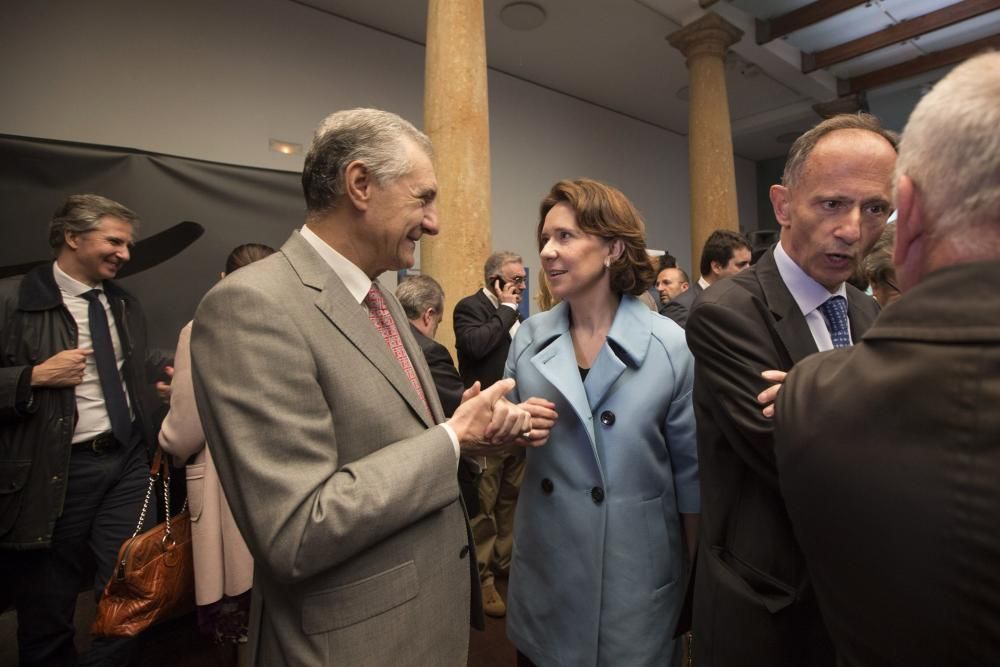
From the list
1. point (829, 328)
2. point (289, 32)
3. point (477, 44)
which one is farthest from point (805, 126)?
point (829, 328)

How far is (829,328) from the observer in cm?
127

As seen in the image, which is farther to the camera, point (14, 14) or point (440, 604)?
point (14, 14)

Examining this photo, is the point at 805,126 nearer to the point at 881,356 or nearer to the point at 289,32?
the point at 289,32

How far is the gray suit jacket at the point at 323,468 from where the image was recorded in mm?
928

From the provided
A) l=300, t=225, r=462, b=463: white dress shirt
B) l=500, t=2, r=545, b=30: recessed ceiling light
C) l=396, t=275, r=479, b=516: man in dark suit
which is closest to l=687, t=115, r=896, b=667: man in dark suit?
l=300, t=225, r=462, b=463: white dress shirt

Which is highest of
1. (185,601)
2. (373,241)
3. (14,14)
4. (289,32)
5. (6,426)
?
(289,32)

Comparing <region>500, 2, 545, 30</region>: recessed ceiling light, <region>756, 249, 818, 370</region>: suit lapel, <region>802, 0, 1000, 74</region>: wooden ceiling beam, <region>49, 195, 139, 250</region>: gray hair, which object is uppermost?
<region>500, 2, 545, 30</region>: recessed ceiling light

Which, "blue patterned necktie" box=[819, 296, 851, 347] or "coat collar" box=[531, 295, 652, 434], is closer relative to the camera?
"blue patterned necktie" box=[819, 296, 851, 347]

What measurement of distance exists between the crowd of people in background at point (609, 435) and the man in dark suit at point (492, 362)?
5.05ft

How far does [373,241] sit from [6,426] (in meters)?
2.12

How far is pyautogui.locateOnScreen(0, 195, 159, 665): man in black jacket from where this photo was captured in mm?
2141

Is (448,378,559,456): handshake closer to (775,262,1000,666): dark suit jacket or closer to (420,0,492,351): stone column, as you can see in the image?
(775,262,1000,666): dark suit jacket

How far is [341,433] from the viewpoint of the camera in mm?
1049

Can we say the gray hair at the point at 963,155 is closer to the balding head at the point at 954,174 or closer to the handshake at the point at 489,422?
the balding head at the point at 954,174
